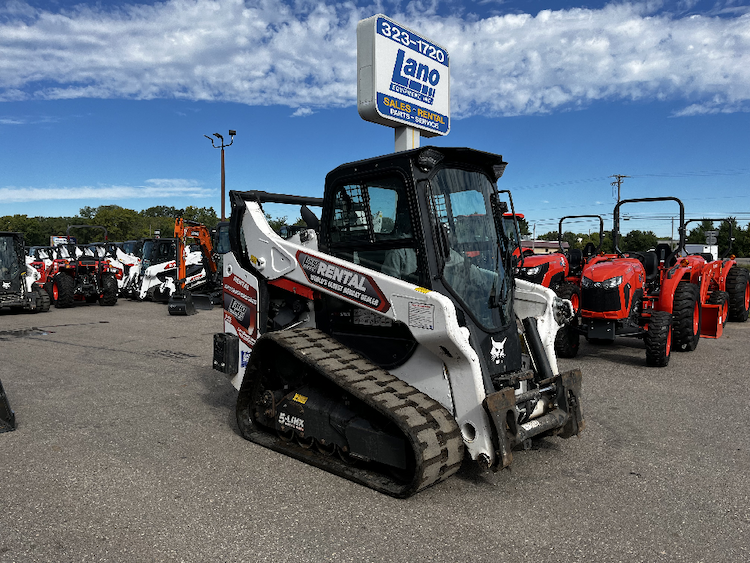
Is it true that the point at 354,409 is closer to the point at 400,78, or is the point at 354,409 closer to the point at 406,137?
the point at 406,137

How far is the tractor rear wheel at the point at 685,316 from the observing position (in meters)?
8.83

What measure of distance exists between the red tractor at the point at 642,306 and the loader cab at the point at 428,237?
4266mm

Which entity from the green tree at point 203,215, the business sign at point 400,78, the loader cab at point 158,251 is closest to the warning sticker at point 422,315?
the business sign at point 400,78

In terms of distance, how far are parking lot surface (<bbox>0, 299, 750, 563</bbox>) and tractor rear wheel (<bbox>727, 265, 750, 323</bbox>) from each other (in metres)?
7.32

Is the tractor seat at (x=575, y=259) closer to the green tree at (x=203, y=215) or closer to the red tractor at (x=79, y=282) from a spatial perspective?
the red tractor at (x=79, y=282)

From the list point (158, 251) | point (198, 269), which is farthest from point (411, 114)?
point (158, 251)

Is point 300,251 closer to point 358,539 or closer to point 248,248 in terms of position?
point 248,248

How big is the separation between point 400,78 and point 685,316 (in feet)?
19.3

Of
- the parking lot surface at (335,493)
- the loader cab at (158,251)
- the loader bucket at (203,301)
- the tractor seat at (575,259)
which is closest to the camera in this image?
the parking lot surface at (335,493)

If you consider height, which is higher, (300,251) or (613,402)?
(300,251)

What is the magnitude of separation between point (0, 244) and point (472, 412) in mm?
15914

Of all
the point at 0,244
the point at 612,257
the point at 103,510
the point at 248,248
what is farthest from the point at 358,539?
the point at 0,244

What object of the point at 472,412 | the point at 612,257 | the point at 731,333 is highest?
the point at 612,257

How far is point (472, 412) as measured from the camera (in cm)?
401
